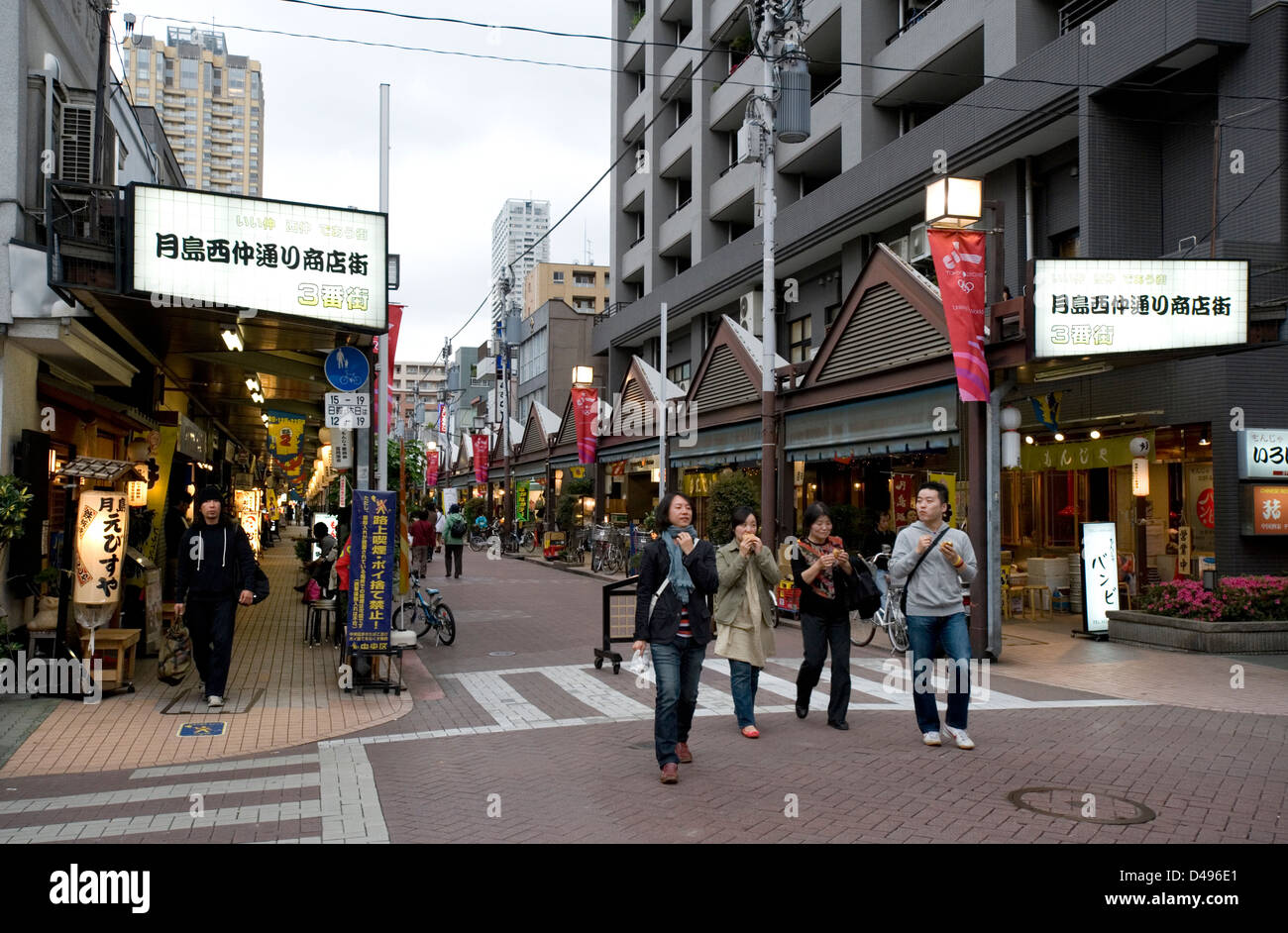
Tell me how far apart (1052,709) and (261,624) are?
1195 centimetres

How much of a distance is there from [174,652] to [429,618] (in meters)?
4.15

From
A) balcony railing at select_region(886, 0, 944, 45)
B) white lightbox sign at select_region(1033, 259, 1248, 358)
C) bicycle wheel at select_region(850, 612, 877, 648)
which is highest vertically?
balcony railing at select_region(886, 0, 944, 45)

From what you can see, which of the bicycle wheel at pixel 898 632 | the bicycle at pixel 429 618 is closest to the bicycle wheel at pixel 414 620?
the bicycle at pixel 429 618

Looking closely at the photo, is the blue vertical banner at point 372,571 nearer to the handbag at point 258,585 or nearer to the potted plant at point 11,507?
the handbag at point 258,585

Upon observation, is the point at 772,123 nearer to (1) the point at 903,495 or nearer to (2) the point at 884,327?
(2) the point at 884,327

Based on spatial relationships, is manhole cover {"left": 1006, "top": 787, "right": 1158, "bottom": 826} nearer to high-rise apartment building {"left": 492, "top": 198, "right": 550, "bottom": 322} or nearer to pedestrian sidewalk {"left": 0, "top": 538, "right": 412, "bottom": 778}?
pedestrian sidewalk {"left": 0, "top": 538, "right": 412, "bottom": 778}

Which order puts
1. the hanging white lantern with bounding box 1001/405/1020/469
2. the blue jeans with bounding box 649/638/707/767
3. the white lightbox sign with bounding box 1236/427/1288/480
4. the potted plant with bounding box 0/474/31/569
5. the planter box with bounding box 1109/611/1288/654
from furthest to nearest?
the white lightbox sign with bounding box 1236/427/1288/480 < the hanging white lantern with bounding box 1001/405/1020/469 < the planter box with bounding box 1109/611/1288/654 < the potted plant with bounding box 0/474/31/569 < the blue jeans with bounding box 649/638/707/767

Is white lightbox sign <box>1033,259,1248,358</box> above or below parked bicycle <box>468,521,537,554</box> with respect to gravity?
above

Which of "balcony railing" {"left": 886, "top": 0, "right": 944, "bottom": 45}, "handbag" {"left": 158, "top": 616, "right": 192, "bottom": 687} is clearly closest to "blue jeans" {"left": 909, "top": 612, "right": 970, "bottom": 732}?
"handbag" {"left": 158, "top": 616, "right": 192, "bottom": 687}

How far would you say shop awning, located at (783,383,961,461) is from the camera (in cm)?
1445

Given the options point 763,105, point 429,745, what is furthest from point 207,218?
point 763,105

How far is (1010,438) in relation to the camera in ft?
41.4

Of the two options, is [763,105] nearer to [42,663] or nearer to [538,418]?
[42,663]

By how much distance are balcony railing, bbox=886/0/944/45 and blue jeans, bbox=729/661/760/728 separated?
1790cm
